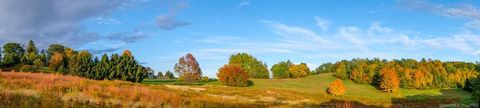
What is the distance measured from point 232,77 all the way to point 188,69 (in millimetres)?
17150

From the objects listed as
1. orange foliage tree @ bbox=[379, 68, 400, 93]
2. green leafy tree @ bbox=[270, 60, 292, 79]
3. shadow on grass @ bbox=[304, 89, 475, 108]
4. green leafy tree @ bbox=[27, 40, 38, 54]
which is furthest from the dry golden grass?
green leafy tree @ bbox=[270, 60, 292, 79]

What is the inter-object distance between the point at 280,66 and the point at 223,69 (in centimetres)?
6603

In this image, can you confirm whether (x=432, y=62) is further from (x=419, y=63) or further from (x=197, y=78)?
(x=197, y=78)

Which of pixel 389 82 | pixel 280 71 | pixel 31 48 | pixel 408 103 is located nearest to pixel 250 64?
pixel 280 71

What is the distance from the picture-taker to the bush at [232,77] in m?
100

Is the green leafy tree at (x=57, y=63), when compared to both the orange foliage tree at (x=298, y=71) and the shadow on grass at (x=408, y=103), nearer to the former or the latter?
the shadow on grass at (x=408, y=103)

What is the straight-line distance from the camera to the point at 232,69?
336ft

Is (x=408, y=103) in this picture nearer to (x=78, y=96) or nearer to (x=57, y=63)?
(x=78, y=96)

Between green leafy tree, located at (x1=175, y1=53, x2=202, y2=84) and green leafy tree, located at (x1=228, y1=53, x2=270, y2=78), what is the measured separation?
123 ft

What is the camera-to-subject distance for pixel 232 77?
100688 millimetres

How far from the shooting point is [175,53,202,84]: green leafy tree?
112531 mm

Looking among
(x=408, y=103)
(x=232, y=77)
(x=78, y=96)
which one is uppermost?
(x=232, y=77)

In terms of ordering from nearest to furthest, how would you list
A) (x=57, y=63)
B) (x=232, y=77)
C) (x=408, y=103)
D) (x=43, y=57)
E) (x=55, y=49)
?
(x=408, y=103) → (x=232, y=77) → (x=57, y=63) → (x=43, y=57) → (x=55, y=49)

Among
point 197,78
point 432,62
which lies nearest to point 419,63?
point 432,62
